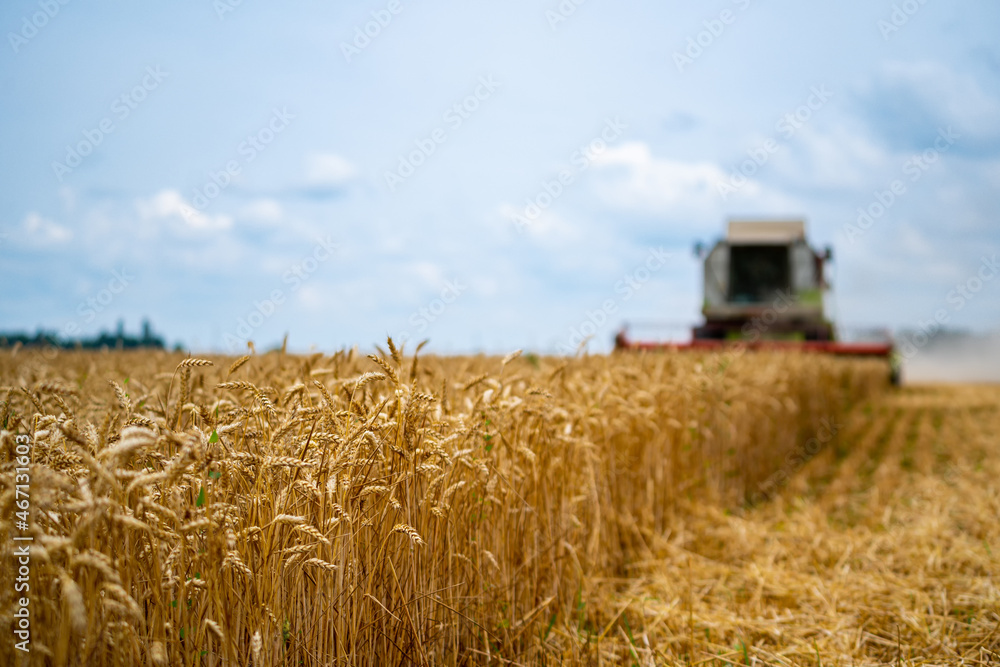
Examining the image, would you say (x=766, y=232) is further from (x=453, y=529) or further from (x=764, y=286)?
(x=453, y=529)

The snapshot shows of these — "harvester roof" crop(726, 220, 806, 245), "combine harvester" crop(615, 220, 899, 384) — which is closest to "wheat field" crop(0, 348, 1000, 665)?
"combine harvester" crop(615, 220, 899, 384)

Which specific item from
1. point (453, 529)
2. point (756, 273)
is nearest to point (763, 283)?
point (756, 273)

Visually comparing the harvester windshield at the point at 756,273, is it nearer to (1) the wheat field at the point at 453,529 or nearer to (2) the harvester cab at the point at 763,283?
(2) the harvester cab at the point at 763,283

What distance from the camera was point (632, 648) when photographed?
3.30 metres

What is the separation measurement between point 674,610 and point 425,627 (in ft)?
5.85

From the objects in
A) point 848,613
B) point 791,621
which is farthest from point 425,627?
point 848,613

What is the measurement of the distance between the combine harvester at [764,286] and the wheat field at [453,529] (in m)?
9.05

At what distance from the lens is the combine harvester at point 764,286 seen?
52.1ft

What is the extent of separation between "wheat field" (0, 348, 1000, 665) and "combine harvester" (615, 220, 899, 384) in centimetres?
905

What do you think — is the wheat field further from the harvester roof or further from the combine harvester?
the harvester roof

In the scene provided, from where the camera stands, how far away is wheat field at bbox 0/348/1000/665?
1.85 meters

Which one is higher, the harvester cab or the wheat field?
the harvester cab

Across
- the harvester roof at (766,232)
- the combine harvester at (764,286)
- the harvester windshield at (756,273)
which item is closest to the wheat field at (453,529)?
the combine harvester at (764,286)

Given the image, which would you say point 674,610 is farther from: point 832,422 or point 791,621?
point 832,422
